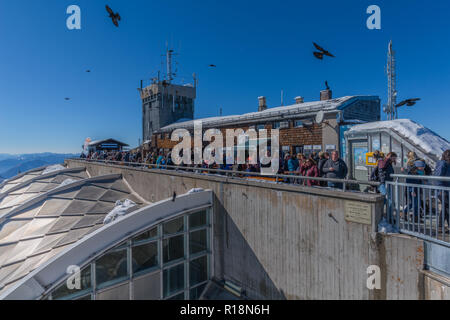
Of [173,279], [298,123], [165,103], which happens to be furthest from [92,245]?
[165,103]

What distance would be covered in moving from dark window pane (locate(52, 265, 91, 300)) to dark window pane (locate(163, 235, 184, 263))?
2.47 meters

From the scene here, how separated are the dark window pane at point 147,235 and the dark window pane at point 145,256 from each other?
0.23 m

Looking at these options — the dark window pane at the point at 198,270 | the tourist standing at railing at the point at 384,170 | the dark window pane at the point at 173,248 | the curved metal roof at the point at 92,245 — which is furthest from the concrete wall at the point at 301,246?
the curved metal roof at the point at 92,245

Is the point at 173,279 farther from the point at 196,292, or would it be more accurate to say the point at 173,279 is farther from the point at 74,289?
the point at 74,289

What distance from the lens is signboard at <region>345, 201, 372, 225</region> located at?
5594mm

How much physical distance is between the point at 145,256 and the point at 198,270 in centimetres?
259

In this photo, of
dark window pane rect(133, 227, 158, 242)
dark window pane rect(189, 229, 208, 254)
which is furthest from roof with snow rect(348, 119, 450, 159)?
dark window pane rect(133, 227, 158, 242)

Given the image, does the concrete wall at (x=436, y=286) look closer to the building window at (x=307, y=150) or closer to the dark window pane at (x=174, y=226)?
the dark window pane at (x=174, y=226)

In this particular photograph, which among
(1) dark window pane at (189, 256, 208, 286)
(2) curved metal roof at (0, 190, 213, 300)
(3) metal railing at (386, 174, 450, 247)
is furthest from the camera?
(1) dark window pane at (189, 256, 208, 286)

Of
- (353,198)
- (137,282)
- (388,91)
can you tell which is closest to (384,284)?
(353,198)

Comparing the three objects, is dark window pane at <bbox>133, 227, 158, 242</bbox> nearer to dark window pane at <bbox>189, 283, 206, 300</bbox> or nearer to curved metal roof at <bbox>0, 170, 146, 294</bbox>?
dark window pane at <bbox>189, 283, 206, 300</bbox>

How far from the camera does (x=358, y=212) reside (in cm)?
579

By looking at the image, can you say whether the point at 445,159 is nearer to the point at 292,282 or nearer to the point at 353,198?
the point at 353,198

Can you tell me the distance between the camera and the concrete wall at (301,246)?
17.5 ft
